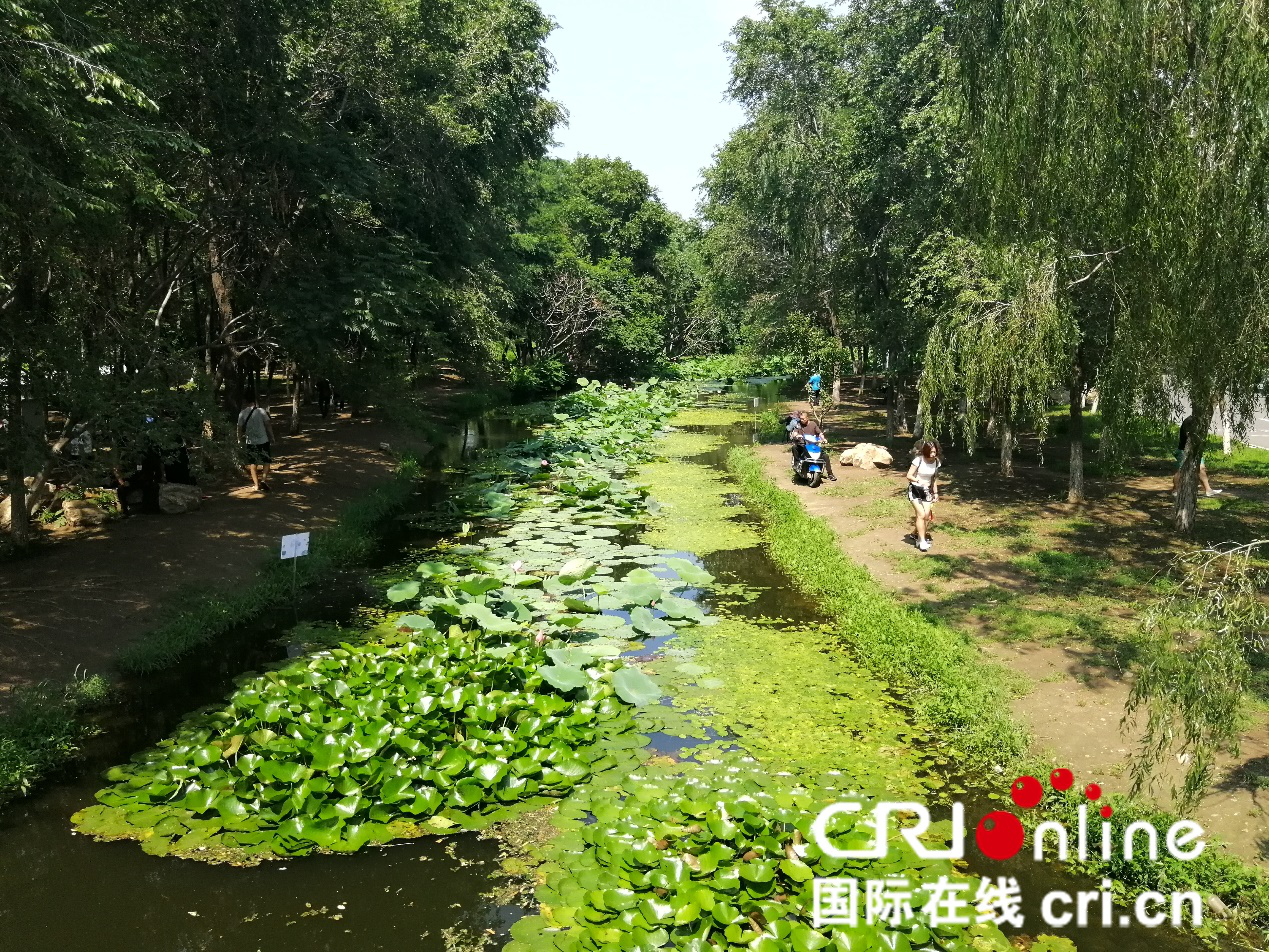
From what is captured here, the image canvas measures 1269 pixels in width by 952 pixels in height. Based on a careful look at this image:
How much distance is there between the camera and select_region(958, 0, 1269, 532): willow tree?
5.66 metres

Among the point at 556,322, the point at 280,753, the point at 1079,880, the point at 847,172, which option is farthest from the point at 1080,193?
the point at 556,322

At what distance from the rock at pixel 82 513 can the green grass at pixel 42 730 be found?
4718 millimetres

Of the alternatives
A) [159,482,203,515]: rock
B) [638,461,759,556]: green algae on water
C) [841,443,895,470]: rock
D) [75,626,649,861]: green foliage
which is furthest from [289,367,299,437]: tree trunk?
[75,626,649,861]: green foliage

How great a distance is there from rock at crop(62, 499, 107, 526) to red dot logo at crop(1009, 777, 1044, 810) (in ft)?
38.6

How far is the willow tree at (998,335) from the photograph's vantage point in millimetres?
8688

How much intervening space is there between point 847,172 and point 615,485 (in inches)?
323

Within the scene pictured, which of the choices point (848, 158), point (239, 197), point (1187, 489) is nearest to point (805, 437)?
point (848, 158)

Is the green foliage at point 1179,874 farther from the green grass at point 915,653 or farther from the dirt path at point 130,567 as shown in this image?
the dirt path at point 130,567

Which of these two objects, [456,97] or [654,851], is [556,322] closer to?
[456,97]

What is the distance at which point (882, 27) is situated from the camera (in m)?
15.8

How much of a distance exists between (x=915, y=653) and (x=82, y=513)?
11.1 meters

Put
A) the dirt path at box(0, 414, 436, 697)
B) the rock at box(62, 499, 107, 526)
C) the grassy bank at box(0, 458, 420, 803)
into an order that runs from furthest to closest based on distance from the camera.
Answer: the rock at box(62, 499, 107, 526), the dirt path at box(0, 414, 436, 697), the grassy bank at box(0, 458, 420, 803)

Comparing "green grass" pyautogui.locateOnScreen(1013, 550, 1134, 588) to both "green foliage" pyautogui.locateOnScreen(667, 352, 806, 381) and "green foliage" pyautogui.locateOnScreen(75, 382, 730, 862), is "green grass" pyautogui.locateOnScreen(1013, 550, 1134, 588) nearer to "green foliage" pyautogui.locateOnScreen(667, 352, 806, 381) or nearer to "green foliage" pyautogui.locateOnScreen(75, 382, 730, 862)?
"green foliage" pyautogui.locateOnScreen(75, 382, 730, 862)

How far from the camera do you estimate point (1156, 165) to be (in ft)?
19.7
